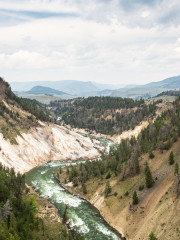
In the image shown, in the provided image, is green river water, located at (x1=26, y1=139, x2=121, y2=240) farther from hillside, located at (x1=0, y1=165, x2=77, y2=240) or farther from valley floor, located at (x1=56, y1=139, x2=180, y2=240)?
hillside, located at (x1=0, y1=165, x2=77, y2=240)

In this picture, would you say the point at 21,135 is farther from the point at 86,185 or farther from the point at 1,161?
the point at 86,185

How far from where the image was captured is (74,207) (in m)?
65.2

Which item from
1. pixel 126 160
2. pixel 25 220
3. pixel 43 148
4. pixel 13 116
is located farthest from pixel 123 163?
pixel 13 116

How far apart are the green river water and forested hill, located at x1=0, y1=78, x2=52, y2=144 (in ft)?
88.3

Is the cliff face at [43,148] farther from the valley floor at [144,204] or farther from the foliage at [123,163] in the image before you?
the valley floor at [144,204]

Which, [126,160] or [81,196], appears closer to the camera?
[81,196]

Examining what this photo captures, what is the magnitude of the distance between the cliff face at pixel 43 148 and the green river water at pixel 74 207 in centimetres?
921

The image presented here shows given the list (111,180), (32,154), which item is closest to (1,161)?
(32,154)

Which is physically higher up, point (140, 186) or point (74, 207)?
point (140, 186)

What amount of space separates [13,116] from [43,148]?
26.6 m

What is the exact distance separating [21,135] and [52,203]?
57.3m

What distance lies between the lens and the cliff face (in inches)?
3896

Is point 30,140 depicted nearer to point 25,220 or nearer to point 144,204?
point 25,220

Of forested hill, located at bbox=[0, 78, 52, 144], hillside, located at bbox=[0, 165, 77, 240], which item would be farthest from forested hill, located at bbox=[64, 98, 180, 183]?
forested hill, located at bbox=[0, 78, 52, 144]
